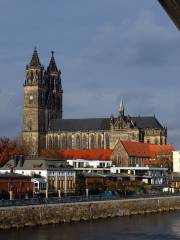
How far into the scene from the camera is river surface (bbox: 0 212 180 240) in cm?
4172

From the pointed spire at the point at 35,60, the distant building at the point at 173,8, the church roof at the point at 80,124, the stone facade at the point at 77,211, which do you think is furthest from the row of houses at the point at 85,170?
the distant building at the point at 173,8

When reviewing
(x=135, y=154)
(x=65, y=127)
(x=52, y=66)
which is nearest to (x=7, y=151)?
(x=135, y=154)

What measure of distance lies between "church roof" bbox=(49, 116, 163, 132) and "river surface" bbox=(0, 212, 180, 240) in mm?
96766

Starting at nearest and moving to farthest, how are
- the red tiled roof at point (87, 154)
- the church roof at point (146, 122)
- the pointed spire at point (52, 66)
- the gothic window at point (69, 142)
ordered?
1. the red tiled roof at point (87, 154)
2. the church roof at point (146, 122)
3. the gothic window at point (69, 142)
4. the pointed spire at point (52, 66)

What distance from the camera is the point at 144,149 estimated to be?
424 feet

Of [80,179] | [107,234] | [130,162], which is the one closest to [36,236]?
[107,234]

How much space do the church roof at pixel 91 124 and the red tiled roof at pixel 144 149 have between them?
13503mm

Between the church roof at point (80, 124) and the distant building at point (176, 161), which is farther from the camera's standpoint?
the church roof at point (80, 124)

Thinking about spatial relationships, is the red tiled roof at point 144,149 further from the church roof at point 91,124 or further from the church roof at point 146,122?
the church roof at point 91,124

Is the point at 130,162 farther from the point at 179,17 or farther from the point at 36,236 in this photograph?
the point at 179,17

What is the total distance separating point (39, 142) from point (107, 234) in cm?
11032

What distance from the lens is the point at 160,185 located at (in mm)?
98250

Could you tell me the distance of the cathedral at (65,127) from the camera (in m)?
150

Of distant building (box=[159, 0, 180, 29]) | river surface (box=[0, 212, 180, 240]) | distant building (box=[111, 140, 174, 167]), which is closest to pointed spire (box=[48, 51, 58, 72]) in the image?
distant building (box=[111, 140, 174, 167])
